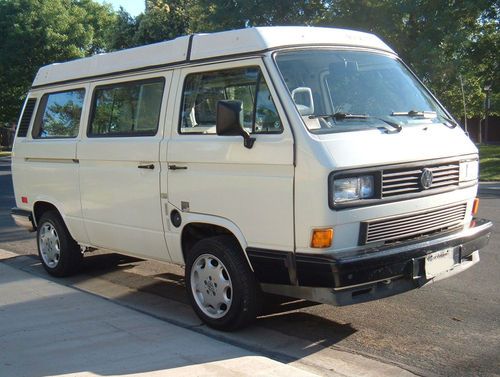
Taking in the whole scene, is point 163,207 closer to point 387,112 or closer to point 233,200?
point 233,200

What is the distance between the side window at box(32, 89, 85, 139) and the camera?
6605 mm

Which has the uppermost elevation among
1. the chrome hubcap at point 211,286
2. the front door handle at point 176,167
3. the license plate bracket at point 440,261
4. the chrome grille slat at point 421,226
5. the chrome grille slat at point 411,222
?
the front door handle at point 176,167

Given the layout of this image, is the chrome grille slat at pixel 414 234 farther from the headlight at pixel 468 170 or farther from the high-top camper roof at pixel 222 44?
the high-top camper roof at pixel 222 44

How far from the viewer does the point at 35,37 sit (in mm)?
35000

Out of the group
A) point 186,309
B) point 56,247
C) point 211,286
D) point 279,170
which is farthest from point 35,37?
point 279,170

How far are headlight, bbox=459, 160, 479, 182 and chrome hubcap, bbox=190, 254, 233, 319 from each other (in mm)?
2095

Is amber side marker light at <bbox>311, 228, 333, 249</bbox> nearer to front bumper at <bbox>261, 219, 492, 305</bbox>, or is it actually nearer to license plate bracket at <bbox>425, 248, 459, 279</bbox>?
front bumper at <bbox>261, 219, 492, 305</bbox>

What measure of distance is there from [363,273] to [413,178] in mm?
847

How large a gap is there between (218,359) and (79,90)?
3.66 m

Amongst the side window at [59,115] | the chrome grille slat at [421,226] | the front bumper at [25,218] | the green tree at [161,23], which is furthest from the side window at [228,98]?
the green tree at [161,23]

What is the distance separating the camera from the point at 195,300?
5.13 m

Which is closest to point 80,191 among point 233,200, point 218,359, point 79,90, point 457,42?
point 79,90

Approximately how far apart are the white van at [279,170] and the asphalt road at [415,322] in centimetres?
52

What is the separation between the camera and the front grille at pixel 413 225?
4.30 meters
